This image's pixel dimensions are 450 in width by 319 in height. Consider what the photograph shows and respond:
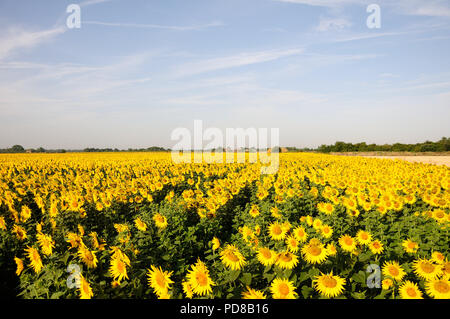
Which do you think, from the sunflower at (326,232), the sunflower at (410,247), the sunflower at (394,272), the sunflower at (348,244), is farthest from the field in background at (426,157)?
the sunflower at (394,272)

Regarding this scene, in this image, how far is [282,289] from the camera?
243 centimetres

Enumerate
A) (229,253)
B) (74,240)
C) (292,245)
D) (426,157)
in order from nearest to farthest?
(229,253), (292,245), (74,240), (426,157)

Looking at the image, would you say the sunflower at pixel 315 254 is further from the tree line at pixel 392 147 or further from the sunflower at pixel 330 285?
the tree line at pixel 392 147

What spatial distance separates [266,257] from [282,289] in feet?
1.88

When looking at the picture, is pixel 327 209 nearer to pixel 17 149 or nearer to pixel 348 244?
pixel 348 244

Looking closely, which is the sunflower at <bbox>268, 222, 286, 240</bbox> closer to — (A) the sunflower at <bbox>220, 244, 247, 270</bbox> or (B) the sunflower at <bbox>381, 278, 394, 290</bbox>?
(A) the sunflower at <bbox>220, 244, 247, 270</bbox>

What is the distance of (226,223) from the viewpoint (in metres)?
8.13

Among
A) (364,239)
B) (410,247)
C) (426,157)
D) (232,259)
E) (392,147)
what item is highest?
(392,147)

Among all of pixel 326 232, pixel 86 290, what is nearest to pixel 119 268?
pixel 86 290

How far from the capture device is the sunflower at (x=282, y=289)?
2.37m

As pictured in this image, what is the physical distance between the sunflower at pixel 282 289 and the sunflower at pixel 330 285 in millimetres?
338

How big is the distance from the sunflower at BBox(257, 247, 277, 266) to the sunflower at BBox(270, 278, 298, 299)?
1.22 feet
